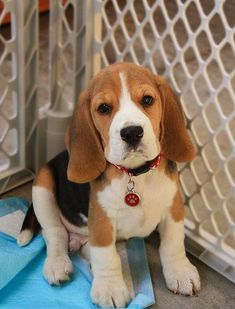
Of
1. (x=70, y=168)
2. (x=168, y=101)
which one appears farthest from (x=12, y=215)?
(x=168, y=101)

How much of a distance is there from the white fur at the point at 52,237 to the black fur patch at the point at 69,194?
0.03 metres

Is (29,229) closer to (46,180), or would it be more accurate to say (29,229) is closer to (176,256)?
(46,180)

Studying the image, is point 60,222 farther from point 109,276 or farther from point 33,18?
point 33,18

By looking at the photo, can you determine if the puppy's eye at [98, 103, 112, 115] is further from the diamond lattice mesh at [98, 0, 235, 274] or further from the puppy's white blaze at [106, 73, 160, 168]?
the diamond lattice mesh at [98, 0, 235, 274]

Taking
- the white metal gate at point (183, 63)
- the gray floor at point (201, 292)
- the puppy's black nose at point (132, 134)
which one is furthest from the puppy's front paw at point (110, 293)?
the puppy's black nose at point (132, 134)

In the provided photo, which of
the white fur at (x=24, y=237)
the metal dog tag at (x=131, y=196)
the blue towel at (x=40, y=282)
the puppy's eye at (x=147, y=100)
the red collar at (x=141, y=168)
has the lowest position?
the blue towel at (x=40, y=282)

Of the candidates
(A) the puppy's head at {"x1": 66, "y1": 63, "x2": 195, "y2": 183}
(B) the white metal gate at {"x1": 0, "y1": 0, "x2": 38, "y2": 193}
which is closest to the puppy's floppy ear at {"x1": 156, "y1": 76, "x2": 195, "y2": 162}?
(A) the puppy's head at {"x1": 66, "y1": 63, "x2": 195, "y2": 183}

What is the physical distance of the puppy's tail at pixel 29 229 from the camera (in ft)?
5.13

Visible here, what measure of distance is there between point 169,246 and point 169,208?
0.39 ft

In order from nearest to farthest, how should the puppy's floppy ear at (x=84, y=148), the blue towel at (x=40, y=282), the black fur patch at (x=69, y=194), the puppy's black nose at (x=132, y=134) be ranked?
the puppy's black nose at (x=132, y=134)
the puppy's floppy ear at (x=84, y=148)
the blue towel at (x=40, y=282)
the black fur patch at (x=69, y=194)

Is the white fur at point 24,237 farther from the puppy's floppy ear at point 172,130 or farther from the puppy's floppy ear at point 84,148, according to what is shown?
the puppy's floppy ear at point 172,130

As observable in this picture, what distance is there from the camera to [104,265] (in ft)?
4.59

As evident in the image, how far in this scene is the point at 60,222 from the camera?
1579 mm

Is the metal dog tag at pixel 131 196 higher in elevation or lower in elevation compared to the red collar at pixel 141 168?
lower
